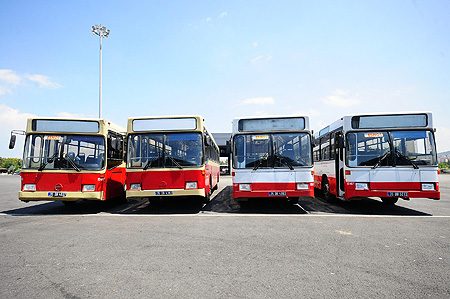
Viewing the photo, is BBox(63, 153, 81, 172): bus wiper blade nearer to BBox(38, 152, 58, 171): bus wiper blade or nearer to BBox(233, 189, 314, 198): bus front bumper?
BBox(38, 152, 58, 171): bus wiper blade

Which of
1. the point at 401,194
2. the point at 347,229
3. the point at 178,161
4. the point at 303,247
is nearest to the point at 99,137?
the point at 178,161

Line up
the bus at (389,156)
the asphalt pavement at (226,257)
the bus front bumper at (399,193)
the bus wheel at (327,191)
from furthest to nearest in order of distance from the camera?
the bus wheel at (327,191)
the bus at (389,156)
the bus front bumper at (399,193)
the asphalt pavement at (226,257)

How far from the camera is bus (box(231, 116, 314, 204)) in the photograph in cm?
843

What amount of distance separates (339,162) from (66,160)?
9.02 m

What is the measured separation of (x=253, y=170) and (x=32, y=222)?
6352mm

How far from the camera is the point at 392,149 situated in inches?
332

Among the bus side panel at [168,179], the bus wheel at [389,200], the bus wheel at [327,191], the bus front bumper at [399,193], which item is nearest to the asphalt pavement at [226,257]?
the bus front bumper at [399,193]

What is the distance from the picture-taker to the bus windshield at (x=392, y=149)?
830 cm

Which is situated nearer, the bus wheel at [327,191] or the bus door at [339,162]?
the bus door at [339,162]

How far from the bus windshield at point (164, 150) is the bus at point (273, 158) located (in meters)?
1.25

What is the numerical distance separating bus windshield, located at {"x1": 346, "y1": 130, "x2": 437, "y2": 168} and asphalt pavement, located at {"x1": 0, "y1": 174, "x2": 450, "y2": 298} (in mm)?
1680

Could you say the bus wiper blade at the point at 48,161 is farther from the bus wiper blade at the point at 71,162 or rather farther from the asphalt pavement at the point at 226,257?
the asphalt pavement at the point at 226,257

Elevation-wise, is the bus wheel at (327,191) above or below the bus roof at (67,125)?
below

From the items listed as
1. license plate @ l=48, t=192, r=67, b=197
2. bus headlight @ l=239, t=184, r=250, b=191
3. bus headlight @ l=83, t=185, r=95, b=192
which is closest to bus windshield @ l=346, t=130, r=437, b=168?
bus headlight @ l=239, t=184, r=250, b=191
